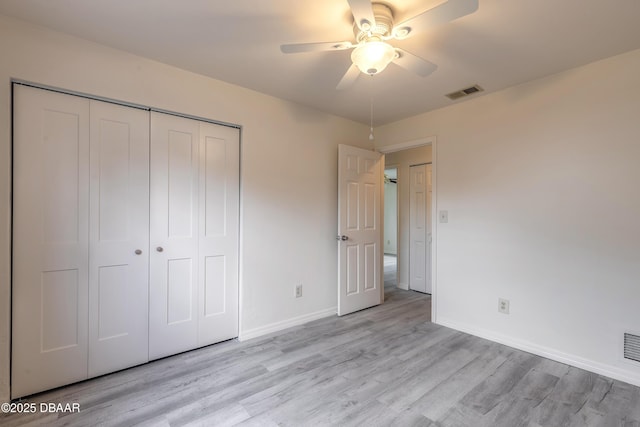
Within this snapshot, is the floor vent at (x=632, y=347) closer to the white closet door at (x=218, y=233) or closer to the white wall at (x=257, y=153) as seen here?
the white wall at (x=257, y=153)

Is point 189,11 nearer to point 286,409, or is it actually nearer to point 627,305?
point 286,409

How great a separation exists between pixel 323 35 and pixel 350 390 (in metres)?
2.37

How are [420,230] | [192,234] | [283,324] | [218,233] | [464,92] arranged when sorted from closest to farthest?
[192,234] < [218,233] < [464,92] < [283,324] < [420,230]

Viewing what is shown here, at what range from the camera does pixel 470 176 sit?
2945 mm

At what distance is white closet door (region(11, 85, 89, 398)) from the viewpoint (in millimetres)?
1836

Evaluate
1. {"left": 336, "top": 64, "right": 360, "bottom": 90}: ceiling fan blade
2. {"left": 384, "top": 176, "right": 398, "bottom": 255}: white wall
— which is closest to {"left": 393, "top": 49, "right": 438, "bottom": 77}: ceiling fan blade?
{"left": 336, "top": 64, "right": 360, "bottom": 90}: ceiling fan blade

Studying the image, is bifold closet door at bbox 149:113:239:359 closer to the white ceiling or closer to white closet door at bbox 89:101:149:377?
white closet door at bbox 89:101:149:377

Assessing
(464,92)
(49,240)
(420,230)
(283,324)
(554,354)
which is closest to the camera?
(49,240)

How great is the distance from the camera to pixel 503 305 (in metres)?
2.70

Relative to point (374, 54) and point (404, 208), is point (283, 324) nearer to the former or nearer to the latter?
point (374, 54)

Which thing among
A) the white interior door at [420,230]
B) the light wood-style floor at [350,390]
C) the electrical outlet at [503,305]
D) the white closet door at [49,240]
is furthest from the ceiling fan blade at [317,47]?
the white interior door at [420,230]

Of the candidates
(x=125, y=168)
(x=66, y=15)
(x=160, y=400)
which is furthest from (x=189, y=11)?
(x=160, y=400)

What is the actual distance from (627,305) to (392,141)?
2569mm

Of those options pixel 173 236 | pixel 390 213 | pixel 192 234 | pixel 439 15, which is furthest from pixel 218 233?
pixel 390 213
